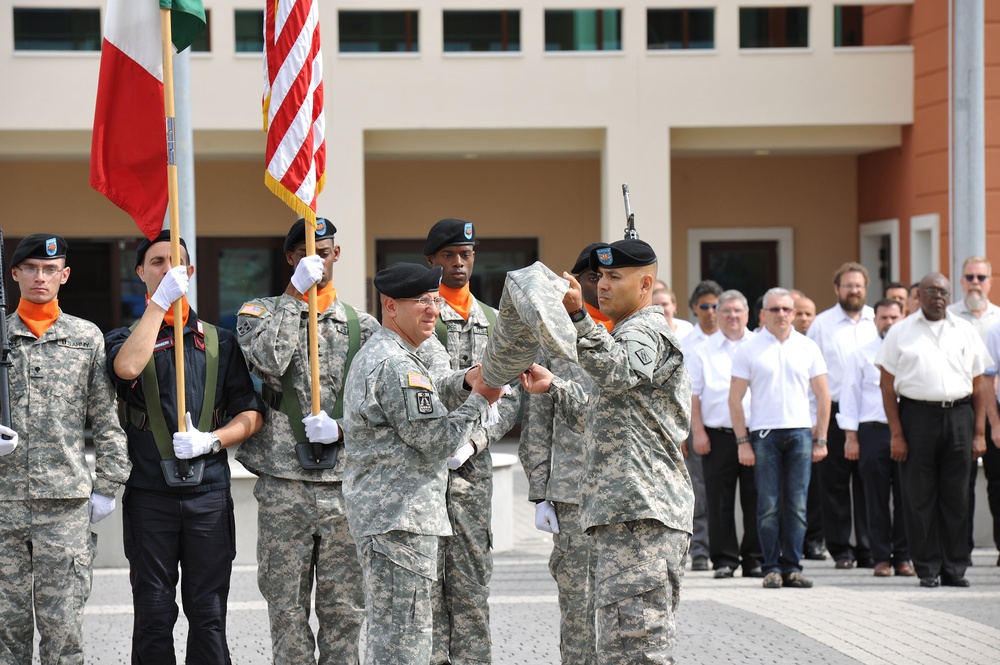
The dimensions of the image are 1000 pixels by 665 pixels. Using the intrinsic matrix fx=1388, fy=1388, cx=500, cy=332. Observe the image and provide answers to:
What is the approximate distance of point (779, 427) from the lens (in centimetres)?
991

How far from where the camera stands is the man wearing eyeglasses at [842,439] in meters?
10.8

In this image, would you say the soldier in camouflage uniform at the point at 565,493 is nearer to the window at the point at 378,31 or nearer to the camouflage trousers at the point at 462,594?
the camouflage trousers at the point at 462,594

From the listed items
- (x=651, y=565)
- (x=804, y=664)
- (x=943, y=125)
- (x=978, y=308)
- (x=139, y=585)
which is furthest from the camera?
(x=943, y=125)

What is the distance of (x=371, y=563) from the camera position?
5.39m

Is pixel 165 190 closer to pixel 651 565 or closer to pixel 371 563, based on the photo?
pixel 371 563

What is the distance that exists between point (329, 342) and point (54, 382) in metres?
1.27

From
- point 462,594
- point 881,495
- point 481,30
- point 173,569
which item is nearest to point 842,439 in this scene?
point 881,495

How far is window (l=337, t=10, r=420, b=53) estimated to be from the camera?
17.3 metres

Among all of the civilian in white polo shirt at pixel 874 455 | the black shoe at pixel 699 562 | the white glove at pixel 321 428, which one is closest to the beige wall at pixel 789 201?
the civilian in white polo shirt at pixel 874 455

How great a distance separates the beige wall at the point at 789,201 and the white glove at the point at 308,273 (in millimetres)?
14075

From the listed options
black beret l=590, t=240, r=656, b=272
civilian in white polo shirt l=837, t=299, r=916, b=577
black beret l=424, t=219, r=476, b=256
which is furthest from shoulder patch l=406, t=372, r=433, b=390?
civilian in white polo shirt l=837, t=299, r=916, b=577

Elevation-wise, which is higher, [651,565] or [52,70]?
[52,70]

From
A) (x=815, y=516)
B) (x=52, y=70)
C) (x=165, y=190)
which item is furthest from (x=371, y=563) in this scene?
(x=52, y=70)

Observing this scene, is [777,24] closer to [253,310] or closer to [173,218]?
[253,310]
